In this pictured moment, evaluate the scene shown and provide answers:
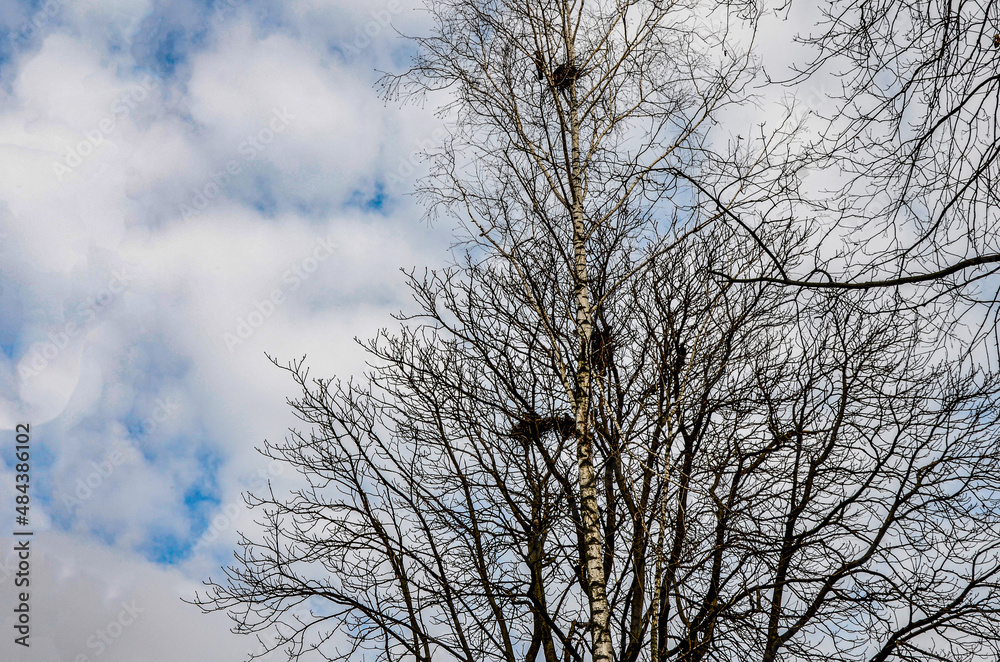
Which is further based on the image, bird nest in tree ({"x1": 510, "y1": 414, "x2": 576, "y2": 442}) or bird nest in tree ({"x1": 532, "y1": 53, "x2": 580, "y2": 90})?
bird nest in tree ({"x1": 532, "y1": 53, "x2": 580, "y2": 90})

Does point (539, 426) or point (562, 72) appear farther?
point (562, 72)

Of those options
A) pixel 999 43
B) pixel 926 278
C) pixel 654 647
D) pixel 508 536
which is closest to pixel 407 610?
pixel 508 536

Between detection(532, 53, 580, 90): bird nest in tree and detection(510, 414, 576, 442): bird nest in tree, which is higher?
detection(532, 53, 580, 90): bird nest in tree

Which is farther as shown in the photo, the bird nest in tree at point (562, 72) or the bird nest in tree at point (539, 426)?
the bird nest in tree at point (562, 72)

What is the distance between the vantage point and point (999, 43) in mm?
2463

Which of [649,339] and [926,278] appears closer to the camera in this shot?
[926,278]

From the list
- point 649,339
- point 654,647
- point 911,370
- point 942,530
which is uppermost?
point 649,339

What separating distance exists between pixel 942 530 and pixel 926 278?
341cm

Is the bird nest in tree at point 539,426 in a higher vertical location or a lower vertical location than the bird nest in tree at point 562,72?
lower

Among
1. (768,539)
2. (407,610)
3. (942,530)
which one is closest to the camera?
(768,539)

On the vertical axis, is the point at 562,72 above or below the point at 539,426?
above

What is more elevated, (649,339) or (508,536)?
(649,339)

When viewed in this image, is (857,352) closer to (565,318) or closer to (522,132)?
(565,318)

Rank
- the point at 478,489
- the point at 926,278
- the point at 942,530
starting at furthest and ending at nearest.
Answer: the point at 478,489 < the point at 942,530 < the point at 926,278
